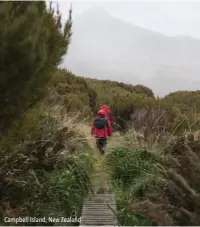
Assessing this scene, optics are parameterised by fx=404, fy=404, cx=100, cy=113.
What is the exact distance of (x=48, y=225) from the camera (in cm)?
528

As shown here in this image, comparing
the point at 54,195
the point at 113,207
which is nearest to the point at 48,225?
the point at 54,195

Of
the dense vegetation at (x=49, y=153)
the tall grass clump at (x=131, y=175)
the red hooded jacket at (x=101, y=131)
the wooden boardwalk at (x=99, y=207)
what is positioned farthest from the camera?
the red hooded jacket at (x=101, y=131)

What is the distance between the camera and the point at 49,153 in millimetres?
6906

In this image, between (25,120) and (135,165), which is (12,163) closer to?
(25,120)

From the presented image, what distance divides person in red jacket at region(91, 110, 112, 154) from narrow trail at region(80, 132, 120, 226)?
2143mm

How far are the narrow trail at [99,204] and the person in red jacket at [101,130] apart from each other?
2.14 metres

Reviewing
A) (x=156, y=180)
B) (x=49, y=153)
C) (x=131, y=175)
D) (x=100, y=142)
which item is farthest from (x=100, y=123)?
(x=156, y=180)

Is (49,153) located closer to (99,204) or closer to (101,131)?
(99,204)

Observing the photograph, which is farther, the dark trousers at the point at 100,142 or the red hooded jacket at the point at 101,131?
the red hooded jacket at the point at 101,131

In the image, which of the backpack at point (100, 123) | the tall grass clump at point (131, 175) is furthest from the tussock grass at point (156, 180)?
the backpack at point (100, 123)

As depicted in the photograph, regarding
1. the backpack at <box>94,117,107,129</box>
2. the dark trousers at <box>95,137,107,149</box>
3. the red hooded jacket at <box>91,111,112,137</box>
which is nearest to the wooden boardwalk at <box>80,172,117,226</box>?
the dark trousers at <box>95,137,107,149</box>

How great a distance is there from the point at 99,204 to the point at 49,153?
1.51 metres

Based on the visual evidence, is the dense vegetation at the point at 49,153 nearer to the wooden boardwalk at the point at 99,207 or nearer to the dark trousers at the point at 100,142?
the wooden boardwalk at the point at 99,207

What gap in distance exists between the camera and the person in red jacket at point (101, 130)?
32.2 ft
